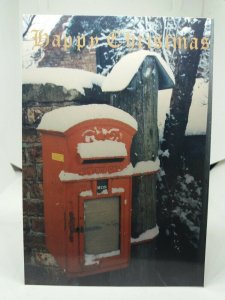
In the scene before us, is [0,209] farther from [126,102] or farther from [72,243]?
[126,102]

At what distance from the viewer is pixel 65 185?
1638 millimetres

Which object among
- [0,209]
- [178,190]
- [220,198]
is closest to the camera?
[178,190]

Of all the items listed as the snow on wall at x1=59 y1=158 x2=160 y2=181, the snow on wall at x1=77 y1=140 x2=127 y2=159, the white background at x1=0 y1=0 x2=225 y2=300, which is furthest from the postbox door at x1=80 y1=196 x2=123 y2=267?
the white background at x1=0 y1=0 x2=225 y2=300

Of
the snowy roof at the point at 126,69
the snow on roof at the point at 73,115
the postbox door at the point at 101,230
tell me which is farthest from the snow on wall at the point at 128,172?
the snowy roof at the point at 126,69

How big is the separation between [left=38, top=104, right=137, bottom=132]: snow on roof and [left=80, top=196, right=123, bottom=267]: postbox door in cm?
41

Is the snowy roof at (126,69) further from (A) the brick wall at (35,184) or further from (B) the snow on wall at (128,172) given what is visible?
(B) the snow on wall at (128,172)

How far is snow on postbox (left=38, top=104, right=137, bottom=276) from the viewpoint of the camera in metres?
1.59

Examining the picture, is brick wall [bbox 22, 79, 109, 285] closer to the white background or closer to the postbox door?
the postbox door

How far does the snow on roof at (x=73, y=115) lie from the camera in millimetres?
1577

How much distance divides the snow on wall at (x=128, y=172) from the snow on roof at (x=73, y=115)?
0.24 m

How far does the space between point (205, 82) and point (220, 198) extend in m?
1.38

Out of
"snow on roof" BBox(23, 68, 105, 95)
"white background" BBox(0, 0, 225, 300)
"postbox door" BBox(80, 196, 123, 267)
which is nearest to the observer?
"snow on roof" BBox(23, 68, 105, 95)

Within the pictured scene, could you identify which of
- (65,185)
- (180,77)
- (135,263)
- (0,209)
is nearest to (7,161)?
(0,209)

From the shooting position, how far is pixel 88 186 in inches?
65.2
